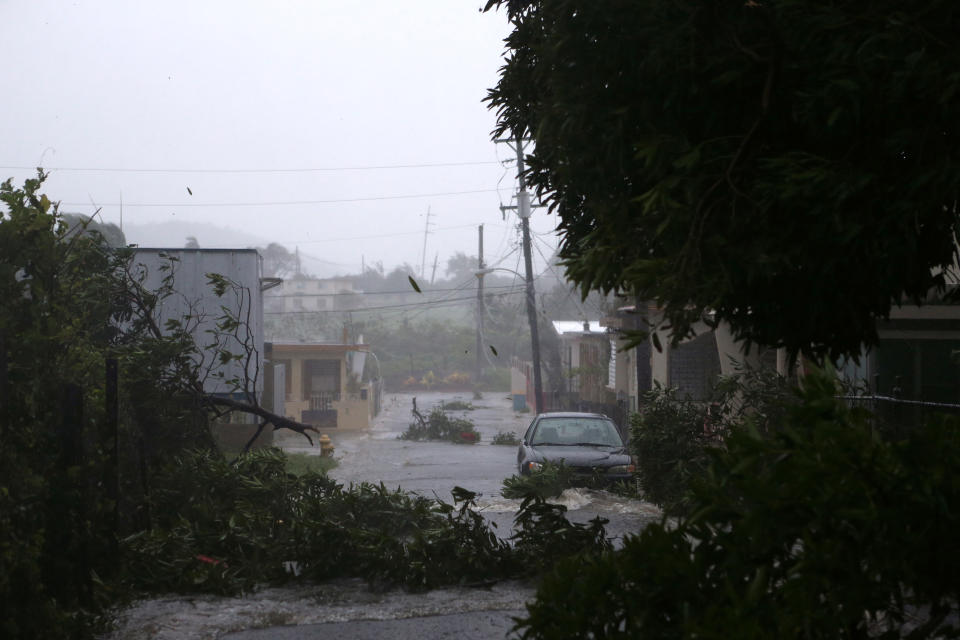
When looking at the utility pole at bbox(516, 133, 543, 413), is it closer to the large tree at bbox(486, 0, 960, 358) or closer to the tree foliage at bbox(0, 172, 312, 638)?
the tree foliage at bbox(0, 172, 312, 638)

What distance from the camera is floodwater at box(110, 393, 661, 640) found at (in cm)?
623

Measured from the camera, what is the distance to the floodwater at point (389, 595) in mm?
6234

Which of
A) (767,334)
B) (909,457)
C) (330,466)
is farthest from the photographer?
(330,466)

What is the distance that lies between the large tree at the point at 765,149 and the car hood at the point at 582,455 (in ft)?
30.9

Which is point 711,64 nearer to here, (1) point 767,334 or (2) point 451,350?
(1) point 767,334

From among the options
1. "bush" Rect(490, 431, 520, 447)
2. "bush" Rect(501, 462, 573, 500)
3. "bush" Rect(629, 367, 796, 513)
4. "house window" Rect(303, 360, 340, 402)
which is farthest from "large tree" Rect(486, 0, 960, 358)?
"house window" Rect(303, 360, 340, 402)

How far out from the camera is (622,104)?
12.2 ft

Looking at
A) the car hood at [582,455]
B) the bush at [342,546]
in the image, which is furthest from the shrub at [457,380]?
the bush at [342,546]

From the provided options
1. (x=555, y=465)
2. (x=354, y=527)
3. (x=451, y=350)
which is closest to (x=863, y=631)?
(x=354, y=527)

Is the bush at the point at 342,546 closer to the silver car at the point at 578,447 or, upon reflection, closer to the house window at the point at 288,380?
the silver car at the point at 578,447

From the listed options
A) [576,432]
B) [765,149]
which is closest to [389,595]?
[765,149]

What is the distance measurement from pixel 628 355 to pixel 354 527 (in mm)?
19985

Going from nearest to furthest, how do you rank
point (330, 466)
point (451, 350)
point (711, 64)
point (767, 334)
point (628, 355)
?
point (711, 64)
point (767, 334)
point (330, 466)
point (628, 355)
point (451, 350)

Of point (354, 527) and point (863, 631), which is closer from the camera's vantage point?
point (863, 631)
